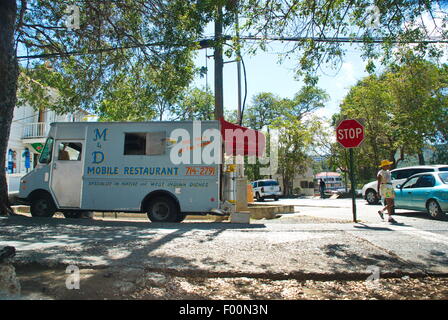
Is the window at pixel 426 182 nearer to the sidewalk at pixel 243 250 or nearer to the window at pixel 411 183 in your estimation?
the window at pixel 411 183

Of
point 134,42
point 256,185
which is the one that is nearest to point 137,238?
point 134,42

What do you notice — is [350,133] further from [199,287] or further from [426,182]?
[199,287]

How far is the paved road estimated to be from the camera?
4133 millimetres

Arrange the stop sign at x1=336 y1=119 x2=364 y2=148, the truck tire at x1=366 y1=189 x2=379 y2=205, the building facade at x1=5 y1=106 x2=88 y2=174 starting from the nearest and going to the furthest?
1. the stop sign at x1=336 y1=119 x2=364 y2=148
2. the truck tire at x1=366 y1=189 x2=379 y2=205
3. the building facade at x1=5 y1=106 x2=88 y2=174

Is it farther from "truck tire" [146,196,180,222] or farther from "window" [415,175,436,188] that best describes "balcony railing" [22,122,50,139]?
"window" [415,175,436,188]

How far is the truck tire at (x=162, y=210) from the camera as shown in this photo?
28.2ft

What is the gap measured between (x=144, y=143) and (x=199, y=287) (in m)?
5.93

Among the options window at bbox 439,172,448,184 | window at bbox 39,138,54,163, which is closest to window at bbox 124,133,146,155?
window at bbox 39,138,54,163

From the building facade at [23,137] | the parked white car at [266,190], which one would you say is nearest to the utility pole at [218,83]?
the building facade at [23,137]

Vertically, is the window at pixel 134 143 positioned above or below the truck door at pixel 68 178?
above

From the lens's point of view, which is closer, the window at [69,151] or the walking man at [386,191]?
the walking man at [386,191]

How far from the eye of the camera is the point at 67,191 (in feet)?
29.8

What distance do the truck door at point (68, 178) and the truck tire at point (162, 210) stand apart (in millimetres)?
2164

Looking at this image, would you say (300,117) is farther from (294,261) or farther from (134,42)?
(294,261)
